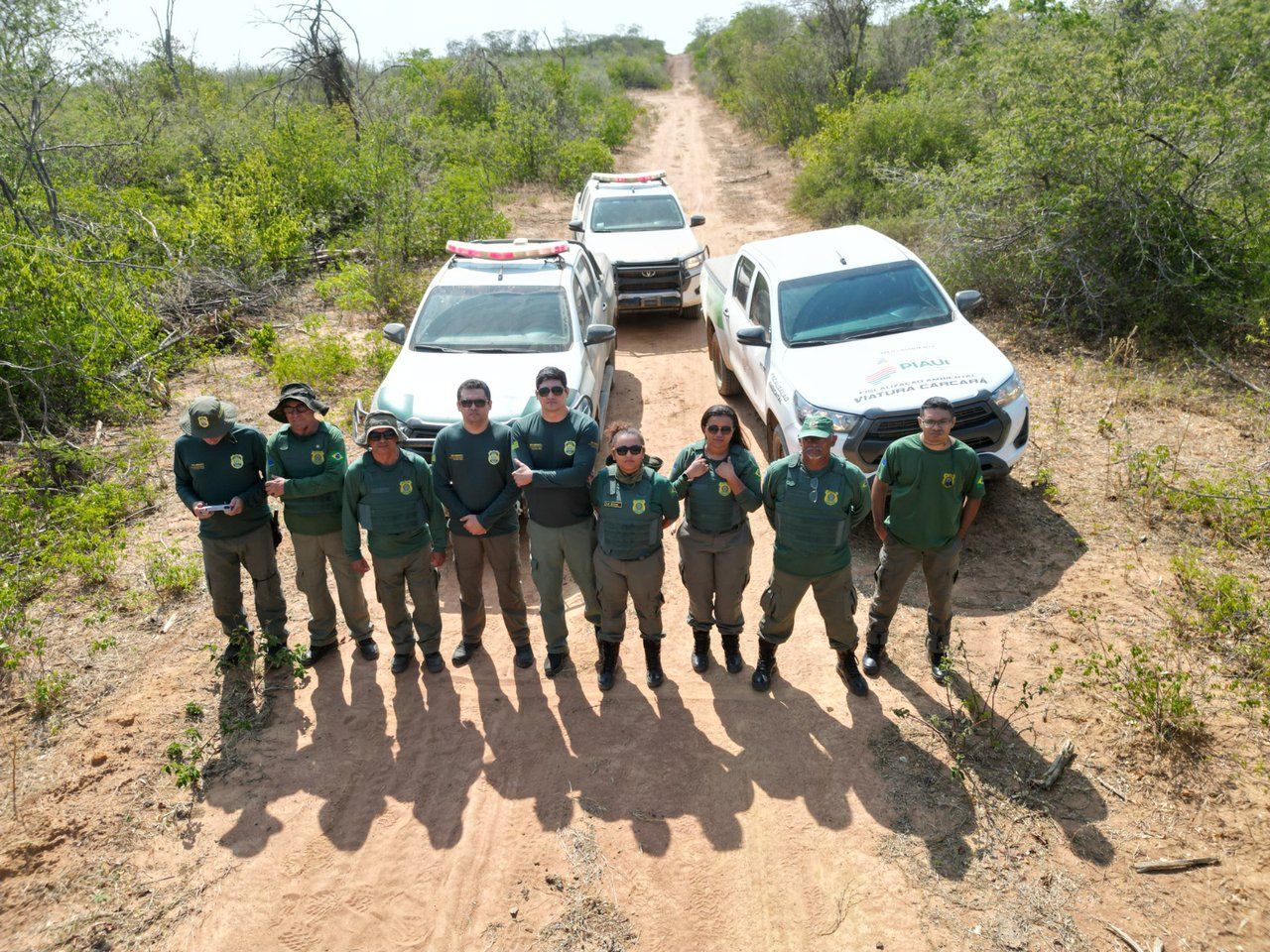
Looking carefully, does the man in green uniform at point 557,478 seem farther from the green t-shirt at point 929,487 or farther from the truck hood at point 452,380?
the green t-shirt at point 929,487

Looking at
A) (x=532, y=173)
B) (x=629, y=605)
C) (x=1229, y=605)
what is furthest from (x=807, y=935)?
(x=532, y=173)

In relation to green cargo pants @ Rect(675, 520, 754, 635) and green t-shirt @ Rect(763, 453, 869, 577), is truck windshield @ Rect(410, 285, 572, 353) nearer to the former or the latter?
green cargo pants @ Rect(675, 520, 754, 635)

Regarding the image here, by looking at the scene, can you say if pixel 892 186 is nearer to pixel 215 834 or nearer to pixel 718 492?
pixel 718 492

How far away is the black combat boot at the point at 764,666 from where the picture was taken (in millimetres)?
4758

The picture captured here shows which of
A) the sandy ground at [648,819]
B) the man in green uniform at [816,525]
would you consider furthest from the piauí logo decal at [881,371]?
the man in green uniform at [816,525]

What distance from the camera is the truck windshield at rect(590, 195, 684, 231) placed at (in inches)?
476

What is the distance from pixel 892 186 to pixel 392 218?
7799 millimetres

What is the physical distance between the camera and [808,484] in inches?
167

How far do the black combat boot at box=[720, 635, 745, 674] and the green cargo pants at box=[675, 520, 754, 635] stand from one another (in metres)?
0.08

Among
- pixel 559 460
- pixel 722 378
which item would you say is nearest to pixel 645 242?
pixel 722 378

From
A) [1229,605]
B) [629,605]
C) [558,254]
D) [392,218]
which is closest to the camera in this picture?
[1229,605]

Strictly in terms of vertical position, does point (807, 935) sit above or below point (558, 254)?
below

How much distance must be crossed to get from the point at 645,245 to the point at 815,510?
792 centimetres

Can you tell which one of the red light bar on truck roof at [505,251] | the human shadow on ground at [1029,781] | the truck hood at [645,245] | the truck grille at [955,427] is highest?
the red light bar on truck roof at [505,251]
